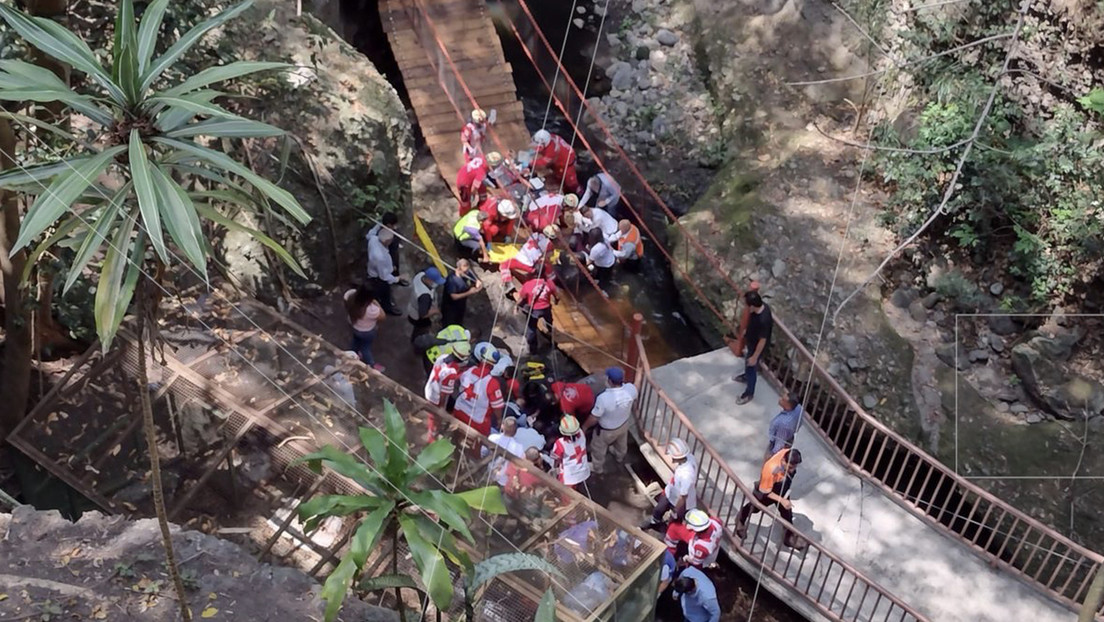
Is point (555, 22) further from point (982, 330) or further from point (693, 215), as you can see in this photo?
point (982, 330)

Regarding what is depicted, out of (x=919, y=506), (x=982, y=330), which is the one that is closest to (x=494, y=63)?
(x=982, y=330)

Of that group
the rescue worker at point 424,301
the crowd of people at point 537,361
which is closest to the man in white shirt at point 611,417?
the crowd of people at point 537,361

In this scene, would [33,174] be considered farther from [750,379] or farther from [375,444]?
[750,379]

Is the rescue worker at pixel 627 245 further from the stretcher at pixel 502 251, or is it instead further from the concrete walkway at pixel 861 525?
the concrete walkway at pixel 861 525

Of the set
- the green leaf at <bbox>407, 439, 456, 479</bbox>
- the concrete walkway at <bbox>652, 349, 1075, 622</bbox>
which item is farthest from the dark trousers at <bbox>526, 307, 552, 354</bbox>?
the green leaf at <bbox>407, 439, 456, 479</bbox>

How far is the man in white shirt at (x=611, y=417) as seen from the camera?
8.52 meters

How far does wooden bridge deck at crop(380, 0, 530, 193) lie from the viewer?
1288 centimetres

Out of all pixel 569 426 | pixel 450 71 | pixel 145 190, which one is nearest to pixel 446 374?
pixel 569 426

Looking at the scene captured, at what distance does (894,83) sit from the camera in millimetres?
12469

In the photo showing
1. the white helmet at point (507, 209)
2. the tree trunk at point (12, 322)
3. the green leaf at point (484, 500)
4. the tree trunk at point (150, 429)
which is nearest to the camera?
the tree trunk at point (150, 429)

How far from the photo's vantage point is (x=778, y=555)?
8.05m

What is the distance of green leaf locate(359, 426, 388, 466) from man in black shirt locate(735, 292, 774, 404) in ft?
15.1

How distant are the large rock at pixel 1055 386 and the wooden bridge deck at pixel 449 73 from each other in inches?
259

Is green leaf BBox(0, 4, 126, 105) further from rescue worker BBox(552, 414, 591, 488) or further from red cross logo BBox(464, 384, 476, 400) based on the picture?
rescue worker BBox(552, 414, 591, 488)
